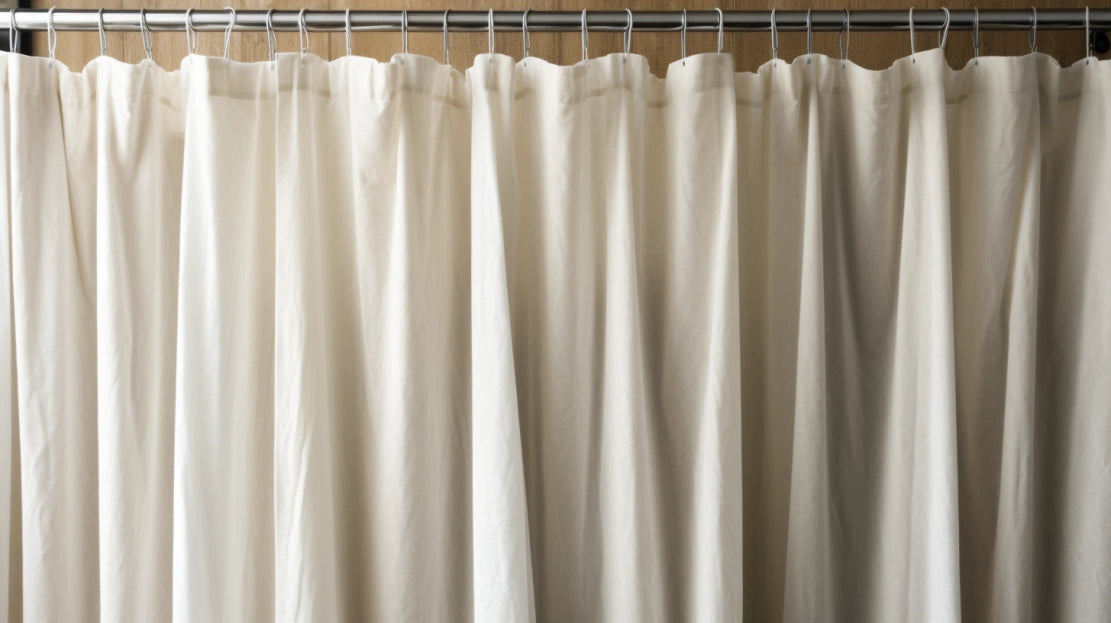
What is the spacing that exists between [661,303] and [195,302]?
61cm

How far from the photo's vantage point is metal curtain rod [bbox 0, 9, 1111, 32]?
3.00ft

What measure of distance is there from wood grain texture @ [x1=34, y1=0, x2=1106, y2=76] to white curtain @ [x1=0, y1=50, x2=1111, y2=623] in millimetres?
Answer: 182

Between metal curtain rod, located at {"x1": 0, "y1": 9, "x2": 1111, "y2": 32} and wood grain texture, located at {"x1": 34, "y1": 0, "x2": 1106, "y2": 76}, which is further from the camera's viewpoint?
wood grain texture, located at {"x1": 34, "y1": 0, "x2": 1106, "y2": 76}

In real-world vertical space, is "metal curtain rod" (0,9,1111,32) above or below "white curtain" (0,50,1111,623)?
above

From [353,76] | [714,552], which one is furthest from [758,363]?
[353,76]

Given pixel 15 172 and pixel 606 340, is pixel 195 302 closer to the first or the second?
pixel 15 172

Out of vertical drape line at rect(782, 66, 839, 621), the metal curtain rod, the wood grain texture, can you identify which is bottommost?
vertical drape line at rect(782, 66, 839, 621)

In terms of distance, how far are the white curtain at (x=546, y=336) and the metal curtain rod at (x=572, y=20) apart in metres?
0.05

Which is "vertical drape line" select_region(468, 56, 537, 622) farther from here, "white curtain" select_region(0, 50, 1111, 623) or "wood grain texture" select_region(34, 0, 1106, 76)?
"wood grain texture" select_region(34, 0, 1106, 76)

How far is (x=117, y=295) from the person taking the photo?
89cm

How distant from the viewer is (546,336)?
0.92 m

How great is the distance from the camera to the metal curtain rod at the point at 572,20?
0.91m

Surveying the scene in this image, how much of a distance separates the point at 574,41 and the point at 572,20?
186mm

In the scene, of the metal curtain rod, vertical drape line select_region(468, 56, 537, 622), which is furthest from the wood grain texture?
vertical drape line select_region(468, 56, 537, 622)
